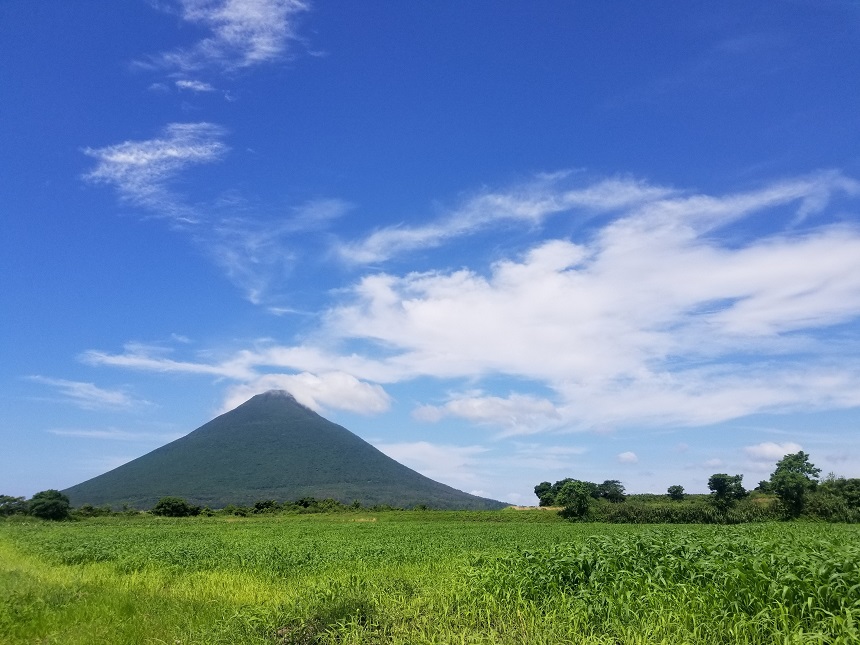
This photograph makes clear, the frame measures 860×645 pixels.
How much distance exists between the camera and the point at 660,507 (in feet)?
208

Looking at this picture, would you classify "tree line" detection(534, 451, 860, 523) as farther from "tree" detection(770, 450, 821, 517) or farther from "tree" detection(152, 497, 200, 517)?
"tree" detection(152, 497, 200, 517)

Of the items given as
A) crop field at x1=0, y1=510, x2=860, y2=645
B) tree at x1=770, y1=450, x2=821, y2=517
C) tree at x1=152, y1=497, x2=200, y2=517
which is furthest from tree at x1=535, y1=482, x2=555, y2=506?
crop field at x1=0, y1=510, x2=860, y2=645

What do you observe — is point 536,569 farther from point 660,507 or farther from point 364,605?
point 660,507

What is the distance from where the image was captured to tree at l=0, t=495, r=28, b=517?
8081 centimetres

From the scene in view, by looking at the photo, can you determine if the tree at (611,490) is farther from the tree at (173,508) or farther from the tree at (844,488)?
the tree at (173,508)

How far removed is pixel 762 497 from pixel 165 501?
81729mm

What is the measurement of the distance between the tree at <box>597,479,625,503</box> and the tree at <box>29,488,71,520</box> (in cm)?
8459

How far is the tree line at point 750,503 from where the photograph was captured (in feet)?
198

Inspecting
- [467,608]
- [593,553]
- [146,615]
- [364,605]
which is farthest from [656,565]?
[146,615]

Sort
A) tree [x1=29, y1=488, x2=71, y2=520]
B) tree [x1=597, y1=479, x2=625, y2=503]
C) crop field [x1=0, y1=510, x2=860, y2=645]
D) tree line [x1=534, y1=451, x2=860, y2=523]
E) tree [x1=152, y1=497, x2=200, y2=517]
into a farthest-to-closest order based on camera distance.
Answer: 1. tree [x1=597, y1=479, x2=625, y2=503]
2. tree [x1=152, y1=497, x2=200, y2=517]
3. tree [x1=29, y1=488, x2=71, y2=520]
4. tree line [x1=534, y1=451, x2=860, y2=523]
5. crop field [x1=0, y1=510, x2=860, y2=645]

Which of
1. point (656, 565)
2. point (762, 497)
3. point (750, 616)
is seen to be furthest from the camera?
point (762, 497)

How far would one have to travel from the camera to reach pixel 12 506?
82438 mm

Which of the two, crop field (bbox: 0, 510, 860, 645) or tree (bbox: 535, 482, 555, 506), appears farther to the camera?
tree (bbox: 535, 482, 555, 506)

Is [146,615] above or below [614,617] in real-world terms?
below
